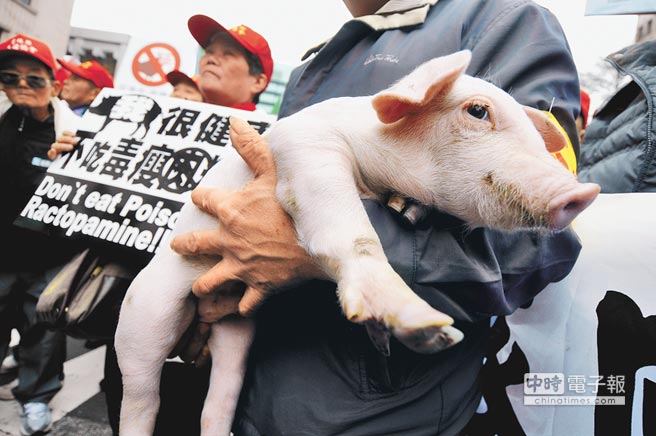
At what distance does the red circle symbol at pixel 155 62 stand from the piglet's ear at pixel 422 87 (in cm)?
706

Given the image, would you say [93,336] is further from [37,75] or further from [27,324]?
[37,75]

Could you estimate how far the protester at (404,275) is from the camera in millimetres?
1040

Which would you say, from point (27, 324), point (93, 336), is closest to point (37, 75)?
point (27, 324)

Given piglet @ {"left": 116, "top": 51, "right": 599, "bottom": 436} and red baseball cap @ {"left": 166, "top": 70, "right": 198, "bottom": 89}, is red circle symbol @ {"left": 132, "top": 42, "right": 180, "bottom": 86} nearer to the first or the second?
red baseball cap @ {"left": 166, "top": 70, "right": 198, "bottom": 89}

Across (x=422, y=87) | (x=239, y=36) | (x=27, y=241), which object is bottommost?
(x=27, y=241)

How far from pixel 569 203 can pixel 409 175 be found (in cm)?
36

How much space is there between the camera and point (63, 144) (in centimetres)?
228

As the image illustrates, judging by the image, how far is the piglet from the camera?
79cm

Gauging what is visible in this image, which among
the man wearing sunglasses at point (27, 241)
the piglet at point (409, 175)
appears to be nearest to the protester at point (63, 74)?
the man wearing sunglasses at point (27, 241)

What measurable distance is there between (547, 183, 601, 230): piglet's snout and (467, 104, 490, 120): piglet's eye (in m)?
0.27

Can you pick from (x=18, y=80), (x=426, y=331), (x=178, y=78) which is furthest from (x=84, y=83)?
(x=426, y=331)

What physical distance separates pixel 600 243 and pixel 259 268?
1.22m

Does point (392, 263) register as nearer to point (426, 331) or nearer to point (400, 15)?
point (426, 331)

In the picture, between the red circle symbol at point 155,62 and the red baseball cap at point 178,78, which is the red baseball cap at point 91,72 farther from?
the red circle symbol at point 155,62
